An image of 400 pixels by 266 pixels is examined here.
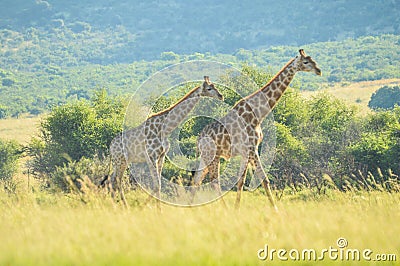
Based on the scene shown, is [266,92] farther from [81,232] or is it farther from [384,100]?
[384,100]

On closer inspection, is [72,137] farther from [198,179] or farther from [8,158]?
[198,179]

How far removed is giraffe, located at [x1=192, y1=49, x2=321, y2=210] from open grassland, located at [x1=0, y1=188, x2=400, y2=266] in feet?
8.98

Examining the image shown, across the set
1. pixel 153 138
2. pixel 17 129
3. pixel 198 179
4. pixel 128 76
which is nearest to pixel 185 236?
pixel 198 179

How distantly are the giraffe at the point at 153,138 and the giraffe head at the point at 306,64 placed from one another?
1761 mm

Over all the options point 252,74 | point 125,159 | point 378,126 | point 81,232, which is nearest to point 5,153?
point 252,74

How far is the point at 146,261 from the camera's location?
7480 mm

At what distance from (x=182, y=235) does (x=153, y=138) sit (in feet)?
18.3

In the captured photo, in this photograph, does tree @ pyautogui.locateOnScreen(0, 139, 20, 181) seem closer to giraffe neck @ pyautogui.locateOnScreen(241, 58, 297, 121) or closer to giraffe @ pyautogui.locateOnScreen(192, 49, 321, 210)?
giraffe @ pyautogui.locateOnScreen(192, 49, 321, 210)

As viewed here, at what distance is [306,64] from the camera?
43.7ft

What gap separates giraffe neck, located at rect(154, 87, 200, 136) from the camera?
44.9ft

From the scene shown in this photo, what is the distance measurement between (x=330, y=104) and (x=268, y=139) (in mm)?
27327

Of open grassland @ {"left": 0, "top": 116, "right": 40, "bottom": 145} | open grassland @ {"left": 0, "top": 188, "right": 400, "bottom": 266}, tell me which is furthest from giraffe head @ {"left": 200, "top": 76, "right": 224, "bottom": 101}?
open grassland @ {"left": 0, "top": 116, "right": 40, "bottom": 145}

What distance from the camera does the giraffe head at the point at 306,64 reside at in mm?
13148

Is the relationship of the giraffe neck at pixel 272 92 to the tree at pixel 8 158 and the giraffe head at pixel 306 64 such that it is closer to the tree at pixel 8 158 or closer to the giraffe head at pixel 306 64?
the giraffe head at pixel 306 64
